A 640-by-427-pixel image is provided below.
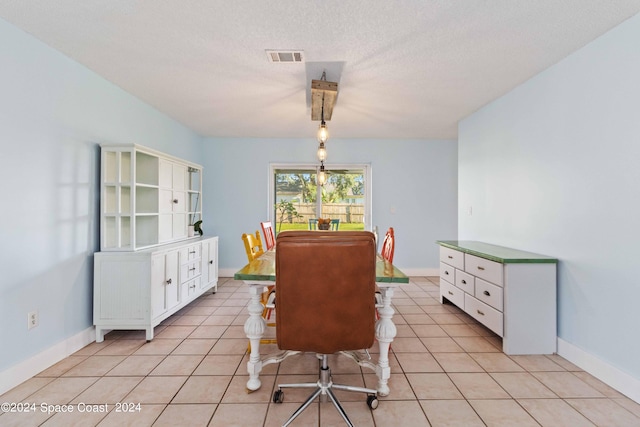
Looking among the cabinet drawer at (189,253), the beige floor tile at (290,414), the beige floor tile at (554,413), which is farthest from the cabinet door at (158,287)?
the beige floor tile at (554,413)

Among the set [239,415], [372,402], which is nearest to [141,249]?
[239,415]

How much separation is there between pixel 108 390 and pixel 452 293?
3.32 metres

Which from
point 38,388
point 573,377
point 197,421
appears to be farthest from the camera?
point 573,377

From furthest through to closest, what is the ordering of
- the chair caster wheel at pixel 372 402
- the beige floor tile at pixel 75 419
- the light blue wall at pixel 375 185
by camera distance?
the light blue wall at pixel 375 185
the chair caster wheel at pixel 372 402
the beige floor tile at pixel 75 419

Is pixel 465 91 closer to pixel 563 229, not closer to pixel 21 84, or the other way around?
pixel 563 229

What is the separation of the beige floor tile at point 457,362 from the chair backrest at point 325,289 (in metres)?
1.17

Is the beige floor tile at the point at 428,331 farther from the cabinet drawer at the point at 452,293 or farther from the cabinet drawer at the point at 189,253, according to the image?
the cabinet drawer at the point at 189,253

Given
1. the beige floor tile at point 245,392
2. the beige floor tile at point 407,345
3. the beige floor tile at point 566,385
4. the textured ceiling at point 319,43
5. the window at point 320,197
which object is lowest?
the beige floor tile at point 245,392

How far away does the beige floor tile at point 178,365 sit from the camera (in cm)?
211

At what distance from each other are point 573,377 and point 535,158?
5.97 feet

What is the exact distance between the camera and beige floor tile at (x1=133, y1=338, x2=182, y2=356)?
7.91 ft

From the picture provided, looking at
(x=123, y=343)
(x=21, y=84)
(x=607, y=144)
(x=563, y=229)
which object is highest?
(x=21, y=84)

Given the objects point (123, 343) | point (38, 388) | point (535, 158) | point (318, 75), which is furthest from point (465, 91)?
point (38, 388)

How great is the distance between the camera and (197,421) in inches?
63.5
